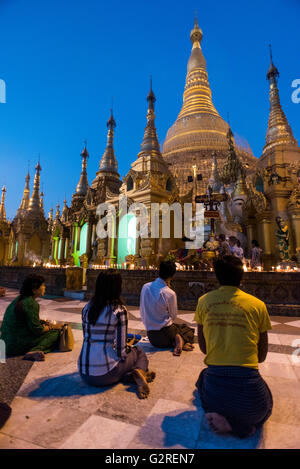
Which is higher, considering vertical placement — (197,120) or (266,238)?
(197,120)

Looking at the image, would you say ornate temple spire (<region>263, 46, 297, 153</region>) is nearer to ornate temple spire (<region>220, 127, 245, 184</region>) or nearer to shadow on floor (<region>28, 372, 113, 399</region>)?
ornate temple spire (<region>220, 127, 245, 184</region>)

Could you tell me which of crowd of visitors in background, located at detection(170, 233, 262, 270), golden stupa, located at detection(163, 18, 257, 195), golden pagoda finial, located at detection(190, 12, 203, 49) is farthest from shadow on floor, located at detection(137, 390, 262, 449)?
golden pagoda finial, located at detection(190, 12, 203, 49)

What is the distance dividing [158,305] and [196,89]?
37.4 m

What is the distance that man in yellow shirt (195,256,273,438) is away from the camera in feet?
5.69

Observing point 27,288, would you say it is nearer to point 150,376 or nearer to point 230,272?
point 150,376

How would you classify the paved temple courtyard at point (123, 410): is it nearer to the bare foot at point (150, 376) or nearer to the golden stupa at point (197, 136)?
the bare foot at point (150, 376)

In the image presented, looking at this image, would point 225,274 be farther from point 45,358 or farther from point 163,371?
point 45,358

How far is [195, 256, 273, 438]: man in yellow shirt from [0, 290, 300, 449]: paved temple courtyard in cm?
16

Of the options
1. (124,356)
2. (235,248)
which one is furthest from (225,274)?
(235,248)

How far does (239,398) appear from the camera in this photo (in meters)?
→ 1.74

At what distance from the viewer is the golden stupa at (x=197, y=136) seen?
28.1 meters

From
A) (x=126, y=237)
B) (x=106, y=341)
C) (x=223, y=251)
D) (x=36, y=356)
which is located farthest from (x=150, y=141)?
(x=106, y=341)

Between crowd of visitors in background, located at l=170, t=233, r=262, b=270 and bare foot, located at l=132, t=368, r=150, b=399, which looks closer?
bare foot, located at l=132, t=368, r=150, b=399

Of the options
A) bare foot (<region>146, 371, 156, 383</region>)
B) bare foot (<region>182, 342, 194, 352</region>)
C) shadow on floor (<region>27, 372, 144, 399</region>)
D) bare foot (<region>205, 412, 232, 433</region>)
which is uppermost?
bare foot (<region>205, 412, 232, 433</region>)
